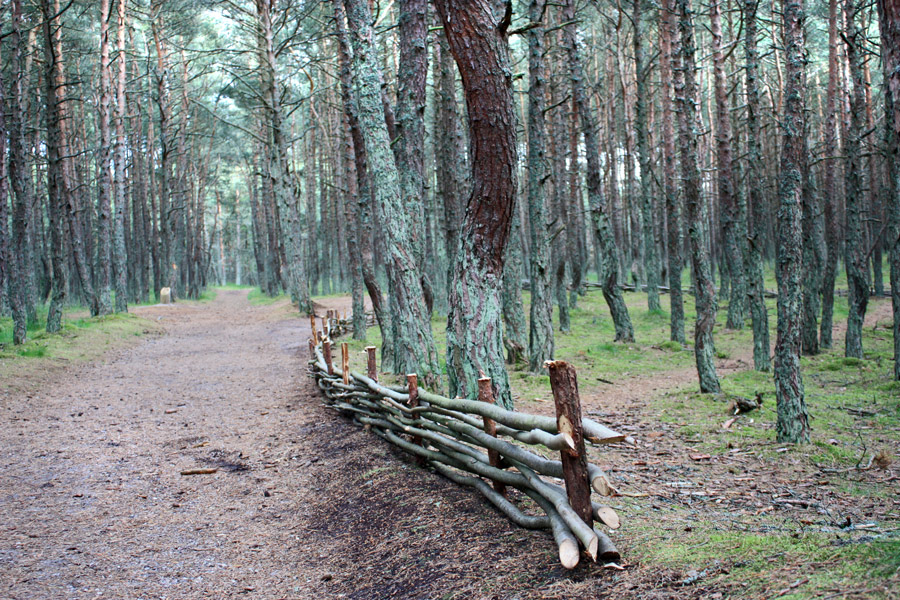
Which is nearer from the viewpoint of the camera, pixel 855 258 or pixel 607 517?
pixel 607 517

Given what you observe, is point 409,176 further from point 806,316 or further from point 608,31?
point 608,31

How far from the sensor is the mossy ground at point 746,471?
2602mm

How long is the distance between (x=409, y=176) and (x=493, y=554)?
580 centimetres

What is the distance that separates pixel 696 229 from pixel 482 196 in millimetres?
4275

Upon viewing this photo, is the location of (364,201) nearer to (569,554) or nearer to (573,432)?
(573,432)

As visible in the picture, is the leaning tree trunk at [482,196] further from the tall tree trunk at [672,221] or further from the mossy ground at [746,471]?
the tall tree trunk at [672,221]

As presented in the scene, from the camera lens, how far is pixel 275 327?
19.0 metres

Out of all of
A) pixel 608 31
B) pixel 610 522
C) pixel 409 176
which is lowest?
pixel 610 522

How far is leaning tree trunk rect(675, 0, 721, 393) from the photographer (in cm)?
816

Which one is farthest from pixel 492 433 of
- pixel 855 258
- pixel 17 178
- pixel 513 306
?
pixel 17 178

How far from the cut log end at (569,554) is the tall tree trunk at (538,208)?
669 centimetres

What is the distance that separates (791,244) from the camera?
594 centimetres

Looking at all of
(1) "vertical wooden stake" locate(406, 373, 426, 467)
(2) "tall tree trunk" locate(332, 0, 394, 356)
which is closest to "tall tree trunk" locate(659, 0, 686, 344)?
(2) "tall tree trunk" locate(332, 0, 394, 356)

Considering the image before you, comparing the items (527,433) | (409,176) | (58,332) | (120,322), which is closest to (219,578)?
(527,433)
